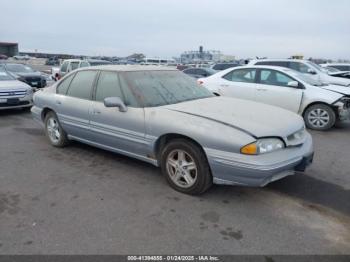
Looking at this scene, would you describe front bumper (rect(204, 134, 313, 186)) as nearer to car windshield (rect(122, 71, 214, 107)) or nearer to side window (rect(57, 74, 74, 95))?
car windshield (rect(122, 71, 214, 107))

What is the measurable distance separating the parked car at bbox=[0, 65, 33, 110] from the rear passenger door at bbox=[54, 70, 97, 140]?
414 centimetres

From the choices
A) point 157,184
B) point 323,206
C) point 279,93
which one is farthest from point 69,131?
point 279,93

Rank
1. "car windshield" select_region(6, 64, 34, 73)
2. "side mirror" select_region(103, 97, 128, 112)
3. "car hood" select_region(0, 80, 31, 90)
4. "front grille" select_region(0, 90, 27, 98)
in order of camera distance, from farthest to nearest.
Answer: "car windshield" select_region(6, 64, 34, 73) → "car hood" select_region(0, 80, 31, 90) → "front grille" select_region(0, 90, 27, 98) → "side mirror" select_region(103, 97, 128, 112)

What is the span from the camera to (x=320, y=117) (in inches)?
290

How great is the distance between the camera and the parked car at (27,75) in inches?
523

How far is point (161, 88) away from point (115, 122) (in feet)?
2.70

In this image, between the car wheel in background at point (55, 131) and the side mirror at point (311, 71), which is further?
the side mirror at point (311, 71)

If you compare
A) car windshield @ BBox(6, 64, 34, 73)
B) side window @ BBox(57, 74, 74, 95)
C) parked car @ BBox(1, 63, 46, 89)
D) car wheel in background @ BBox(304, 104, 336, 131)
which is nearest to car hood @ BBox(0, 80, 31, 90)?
parked car @ BBox(1, 63, 46, 89)

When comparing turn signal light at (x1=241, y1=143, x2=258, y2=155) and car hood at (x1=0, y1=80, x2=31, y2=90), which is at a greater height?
car hood at (x1=0, y1=80, x2=31, y2=90)

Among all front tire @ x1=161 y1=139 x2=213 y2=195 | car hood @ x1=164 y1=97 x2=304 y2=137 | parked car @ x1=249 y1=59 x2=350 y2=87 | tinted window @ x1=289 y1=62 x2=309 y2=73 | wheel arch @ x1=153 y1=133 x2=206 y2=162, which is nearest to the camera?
car hood @ x1=164 y1=97 x2=304 y2=137

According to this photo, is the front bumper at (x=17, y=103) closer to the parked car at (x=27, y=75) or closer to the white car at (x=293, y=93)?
the parked car at (x=27, y=75)

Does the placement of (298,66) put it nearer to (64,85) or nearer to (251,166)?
(64,85)

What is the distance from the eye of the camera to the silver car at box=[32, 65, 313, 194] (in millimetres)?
3273

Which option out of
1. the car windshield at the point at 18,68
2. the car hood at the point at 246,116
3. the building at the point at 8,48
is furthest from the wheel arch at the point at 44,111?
the building at the point at 8,48
